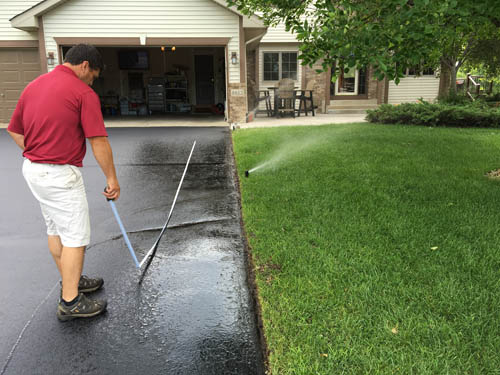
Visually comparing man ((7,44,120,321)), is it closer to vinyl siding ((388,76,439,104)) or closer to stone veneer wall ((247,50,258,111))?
stone veneer wall ((247,50,258,111))

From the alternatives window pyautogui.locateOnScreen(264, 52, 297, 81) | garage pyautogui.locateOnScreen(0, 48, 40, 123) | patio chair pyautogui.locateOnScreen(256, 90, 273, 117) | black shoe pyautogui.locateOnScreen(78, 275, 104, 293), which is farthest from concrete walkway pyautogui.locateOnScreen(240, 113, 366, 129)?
black shoe pyautogui.locateOnScreen(78, 275, 104, 293)

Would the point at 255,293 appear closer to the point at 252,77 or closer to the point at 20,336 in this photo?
the point at 20,336

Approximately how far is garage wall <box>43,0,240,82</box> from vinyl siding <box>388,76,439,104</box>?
9.12m

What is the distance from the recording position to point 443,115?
11.4 m

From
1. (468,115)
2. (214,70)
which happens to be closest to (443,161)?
(468,115)

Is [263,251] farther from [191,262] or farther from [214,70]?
[214,70]

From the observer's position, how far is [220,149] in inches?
368

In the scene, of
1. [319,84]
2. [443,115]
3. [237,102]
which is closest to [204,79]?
[319,84]

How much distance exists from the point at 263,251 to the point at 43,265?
1929 mm

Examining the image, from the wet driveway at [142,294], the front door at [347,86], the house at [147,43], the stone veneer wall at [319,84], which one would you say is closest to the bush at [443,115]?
the house at [147,43]

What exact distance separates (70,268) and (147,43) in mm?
12100

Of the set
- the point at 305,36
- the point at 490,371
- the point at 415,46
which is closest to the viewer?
the point at 490,371

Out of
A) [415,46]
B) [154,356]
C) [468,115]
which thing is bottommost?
[154,356]

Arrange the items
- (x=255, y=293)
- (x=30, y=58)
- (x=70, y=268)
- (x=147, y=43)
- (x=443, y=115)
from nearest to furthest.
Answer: (x=70, y=268), (x=255, y=293), (x=443, y=115), (x=147, y=43), (x=30, y=58)
